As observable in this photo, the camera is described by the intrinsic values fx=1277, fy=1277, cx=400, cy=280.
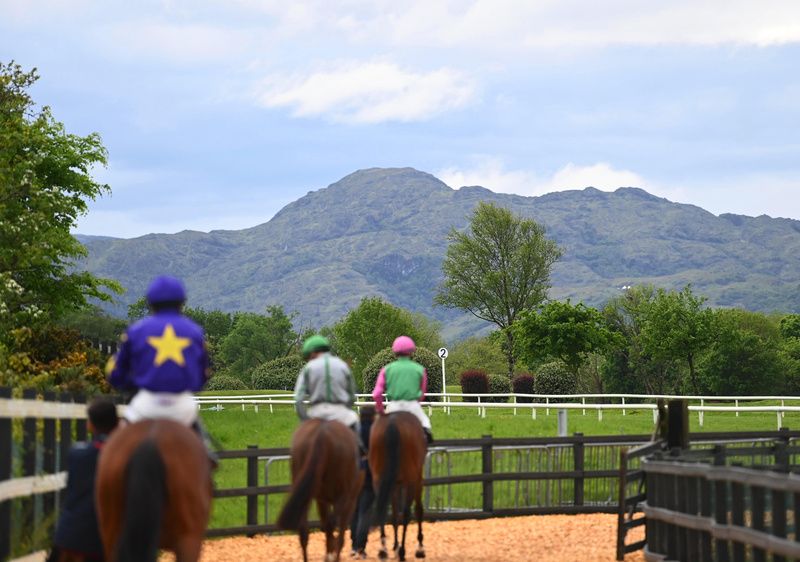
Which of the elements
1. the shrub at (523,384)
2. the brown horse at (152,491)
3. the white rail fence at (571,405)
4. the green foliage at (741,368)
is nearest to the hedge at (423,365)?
the white rail fence at (571,405)

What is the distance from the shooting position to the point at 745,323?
125m

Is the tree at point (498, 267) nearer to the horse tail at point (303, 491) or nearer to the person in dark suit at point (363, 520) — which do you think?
the person in dark suit at point (363, 520)

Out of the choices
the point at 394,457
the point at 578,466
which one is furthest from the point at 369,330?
the point at 394,457

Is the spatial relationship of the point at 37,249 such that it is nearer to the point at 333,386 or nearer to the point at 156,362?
the point at 333,386

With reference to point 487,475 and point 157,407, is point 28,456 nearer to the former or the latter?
point 157,407

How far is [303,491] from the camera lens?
11609 mm

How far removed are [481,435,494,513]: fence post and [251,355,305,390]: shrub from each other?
68503 millimetres

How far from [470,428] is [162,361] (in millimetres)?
25596

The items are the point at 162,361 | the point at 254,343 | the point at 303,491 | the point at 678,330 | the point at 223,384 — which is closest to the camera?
the point at 162,361

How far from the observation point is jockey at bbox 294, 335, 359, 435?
40.4 feet

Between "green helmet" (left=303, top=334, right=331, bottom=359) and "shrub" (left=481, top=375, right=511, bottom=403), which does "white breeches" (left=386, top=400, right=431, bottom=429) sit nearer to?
"green helmet" (left=303, top=334, right=331, bottom=359)

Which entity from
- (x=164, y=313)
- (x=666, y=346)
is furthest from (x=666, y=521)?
(x=666, y=346)

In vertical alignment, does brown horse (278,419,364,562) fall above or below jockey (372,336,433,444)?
below

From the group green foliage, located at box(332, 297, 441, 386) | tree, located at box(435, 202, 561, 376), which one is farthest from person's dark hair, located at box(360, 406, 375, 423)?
green foliage, located at box(332, 297, 441, 386)
